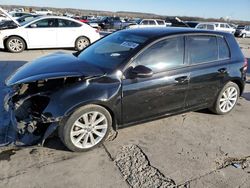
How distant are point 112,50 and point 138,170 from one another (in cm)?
189

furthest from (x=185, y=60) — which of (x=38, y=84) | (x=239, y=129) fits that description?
(x=38, y=84)

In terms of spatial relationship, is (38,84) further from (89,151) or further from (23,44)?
(23,44)

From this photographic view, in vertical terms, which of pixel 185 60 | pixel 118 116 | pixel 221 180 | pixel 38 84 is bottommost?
pixel 221 180

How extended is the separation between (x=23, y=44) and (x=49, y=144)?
7923mm

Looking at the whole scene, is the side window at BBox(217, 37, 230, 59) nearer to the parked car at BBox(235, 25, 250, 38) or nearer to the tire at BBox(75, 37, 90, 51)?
the tire at BBox(75, 37, 90, 51)

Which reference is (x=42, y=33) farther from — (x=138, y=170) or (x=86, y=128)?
(x=138, y=170)

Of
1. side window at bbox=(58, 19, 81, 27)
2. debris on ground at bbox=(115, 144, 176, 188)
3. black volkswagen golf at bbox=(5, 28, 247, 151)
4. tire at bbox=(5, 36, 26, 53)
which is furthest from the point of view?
side window at bbox=(58, 19, 81, 27)

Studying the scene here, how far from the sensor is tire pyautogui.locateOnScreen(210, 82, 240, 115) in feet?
15.3

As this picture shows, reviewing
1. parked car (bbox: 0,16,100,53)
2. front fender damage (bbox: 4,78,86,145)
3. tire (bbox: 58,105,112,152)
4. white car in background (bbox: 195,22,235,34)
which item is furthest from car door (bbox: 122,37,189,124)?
Answer: white car in background (bbox: 195,22,235,34)

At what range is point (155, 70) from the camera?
12.2 feet

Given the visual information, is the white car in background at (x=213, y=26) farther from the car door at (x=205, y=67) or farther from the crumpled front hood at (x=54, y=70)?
the crumpled front hood at (x=54, y=70)

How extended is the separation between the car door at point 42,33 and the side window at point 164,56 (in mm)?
7909

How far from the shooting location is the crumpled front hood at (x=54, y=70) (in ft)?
11.1

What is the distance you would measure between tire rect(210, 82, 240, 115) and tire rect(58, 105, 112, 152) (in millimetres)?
2190
